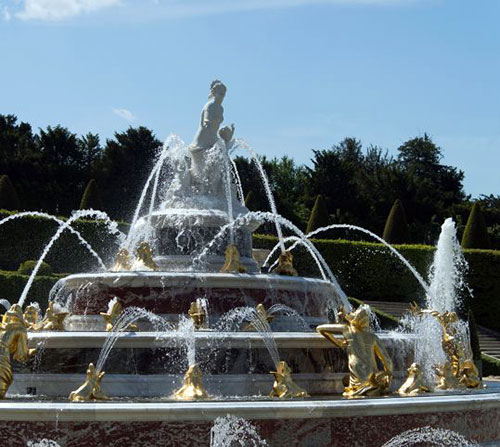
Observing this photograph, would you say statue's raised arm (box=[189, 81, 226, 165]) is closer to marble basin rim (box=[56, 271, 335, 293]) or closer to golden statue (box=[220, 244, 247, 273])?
golden statue (box=[220, 244, 247, 273])

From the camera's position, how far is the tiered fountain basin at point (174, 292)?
45.3 feet

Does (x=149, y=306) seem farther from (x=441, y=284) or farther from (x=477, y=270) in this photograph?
(x=477, y=270)

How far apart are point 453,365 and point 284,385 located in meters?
4.12

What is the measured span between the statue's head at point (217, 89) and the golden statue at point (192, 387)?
927cm

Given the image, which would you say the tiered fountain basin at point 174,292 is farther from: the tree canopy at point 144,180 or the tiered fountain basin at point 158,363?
the tree canopy at point 144,180

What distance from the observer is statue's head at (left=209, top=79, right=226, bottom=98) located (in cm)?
1878

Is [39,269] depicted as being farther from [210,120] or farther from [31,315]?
[31,315]

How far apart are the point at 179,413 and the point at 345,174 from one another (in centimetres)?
5112

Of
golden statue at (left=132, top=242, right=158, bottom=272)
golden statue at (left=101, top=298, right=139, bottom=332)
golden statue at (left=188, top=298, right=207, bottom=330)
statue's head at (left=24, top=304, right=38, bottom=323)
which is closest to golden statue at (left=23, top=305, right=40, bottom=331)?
statue's head at (left=24, top=304, right=38, bottom=323)

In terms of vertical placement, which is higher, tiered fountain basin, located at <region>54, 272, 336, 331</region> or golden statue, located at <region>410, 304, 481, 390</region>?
tiered fountain basin, located at <region>54, 272, 336, 331</region>

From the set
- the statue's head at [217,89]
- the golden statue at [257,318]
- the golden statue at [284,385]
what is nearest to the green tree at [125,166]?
the statue's head at [217,89]

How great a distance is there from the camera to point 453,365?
14117 millimetres

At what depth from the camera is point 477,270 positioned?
3812cm

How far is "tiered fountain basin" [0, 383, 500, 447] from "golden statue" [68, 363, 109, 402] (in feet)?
2.41
